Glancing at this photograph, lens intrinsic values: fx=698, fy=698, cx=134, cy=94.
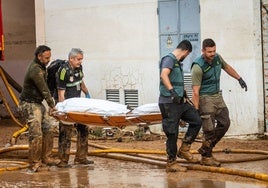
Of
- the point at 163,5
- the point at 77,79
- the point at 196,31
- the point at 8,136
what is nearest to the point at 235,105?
the point at 196,31

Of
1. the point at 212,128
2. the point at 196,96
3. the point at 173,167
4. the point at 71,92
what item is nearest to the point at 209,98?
the point at 196,96

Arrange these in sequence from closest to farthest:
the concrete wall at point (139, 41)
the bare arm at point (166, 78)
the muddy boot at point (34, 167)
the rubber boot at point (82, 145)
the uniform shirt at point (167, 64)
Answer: the bare arm at point (166, 78) → the uniform shirt at point (167, 64) → the muddy boot at point (34, 167) → the rubber boot at point (82, 145) → the concrete wall at point (139, 41)

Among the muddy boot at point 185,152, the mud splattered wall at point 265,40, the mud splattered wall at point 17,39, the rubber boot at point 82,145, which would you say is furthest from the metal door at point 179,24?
the mud splattered wall at point 17,39

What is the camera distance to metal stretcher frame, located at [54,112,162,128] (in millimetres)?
10594

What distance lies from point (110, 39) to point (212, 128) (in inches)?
215

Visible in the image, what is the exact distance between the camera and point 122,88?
15.5 metres

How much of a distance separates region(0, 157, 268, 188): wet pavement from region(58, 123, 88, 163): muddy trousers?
0.22 meters

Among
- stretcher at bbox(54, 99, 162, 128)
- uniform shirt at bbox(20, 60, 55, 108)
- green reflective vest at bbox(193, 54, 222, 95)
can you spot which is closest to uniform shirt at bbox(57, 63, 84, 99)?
uniform shirt at bbox(20, 60, 55, 108)

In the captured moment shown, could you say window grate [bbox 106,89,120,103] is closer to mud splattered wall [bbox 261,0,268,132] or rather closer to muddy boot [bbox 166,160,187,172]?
mud splattered wall [bbox 261,0,268,132]

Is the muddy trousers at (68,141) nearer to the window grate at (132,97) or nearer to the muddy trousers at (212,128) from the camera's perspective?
the muddy trousers at (212,128)

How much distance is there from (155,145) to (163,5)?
3079 millimetres

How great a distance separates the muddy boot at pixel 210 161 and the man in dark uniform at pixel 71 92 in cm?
206

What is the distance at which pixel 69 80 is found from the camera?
37.0ft

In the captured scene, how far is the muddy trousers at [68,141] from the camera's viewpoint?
456 inches
